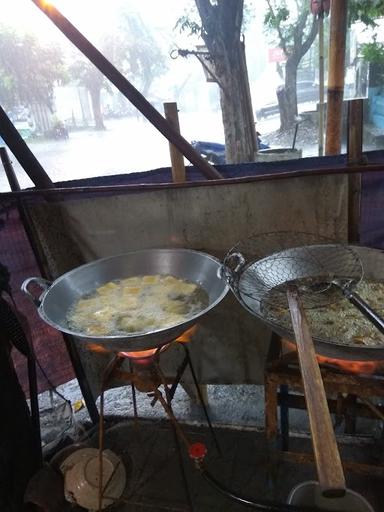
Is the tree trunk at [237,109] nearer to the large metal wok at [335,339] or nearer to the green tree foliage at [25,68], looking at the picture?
the large metal wok at [335,339]

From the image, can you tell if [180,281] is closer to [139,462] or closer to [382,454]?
[139,462]

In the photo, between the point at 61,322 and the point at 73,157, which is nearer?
the point at 61,322

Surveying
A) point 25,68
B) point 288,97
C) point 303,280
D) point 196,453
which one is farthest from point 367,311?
point 25,68

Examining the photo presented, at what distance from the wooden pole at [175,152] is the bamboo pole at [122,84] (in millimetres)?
63

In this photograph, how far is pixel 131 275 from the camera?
8.73ft

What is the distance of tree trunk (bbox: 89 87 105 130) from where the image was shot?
91.8 ft

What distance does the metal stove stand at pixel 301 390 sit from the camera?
1935mm

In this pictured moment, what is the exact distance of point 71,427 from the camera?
349 centimetres

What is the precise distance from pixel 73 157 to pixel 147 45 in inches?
676

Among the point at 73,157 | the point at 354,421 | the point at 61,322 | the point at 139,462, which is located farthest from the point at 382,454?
the point at 73,157

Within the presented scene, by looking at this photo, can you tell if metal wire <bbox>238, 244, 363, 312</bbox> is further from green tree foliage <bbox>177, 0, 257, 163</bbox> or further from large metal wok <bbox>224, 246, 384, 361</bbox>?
green tree foliage <bbox>177, 0, 257, 163</bbox>

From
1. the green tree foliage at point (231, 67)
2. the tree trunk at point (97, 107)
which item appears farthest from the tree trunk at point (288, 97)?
the green tree foliage at point (231, 67)

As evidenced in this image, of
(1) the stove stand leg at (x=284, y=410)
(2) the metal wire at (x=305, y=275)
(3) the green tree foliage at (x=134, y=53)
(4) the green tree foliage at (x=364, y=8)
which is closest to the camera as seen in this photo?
(2) the metal wire at (x=305, y=275)

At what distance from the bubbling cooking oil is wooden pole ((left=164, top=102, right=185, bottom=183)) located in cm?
73
